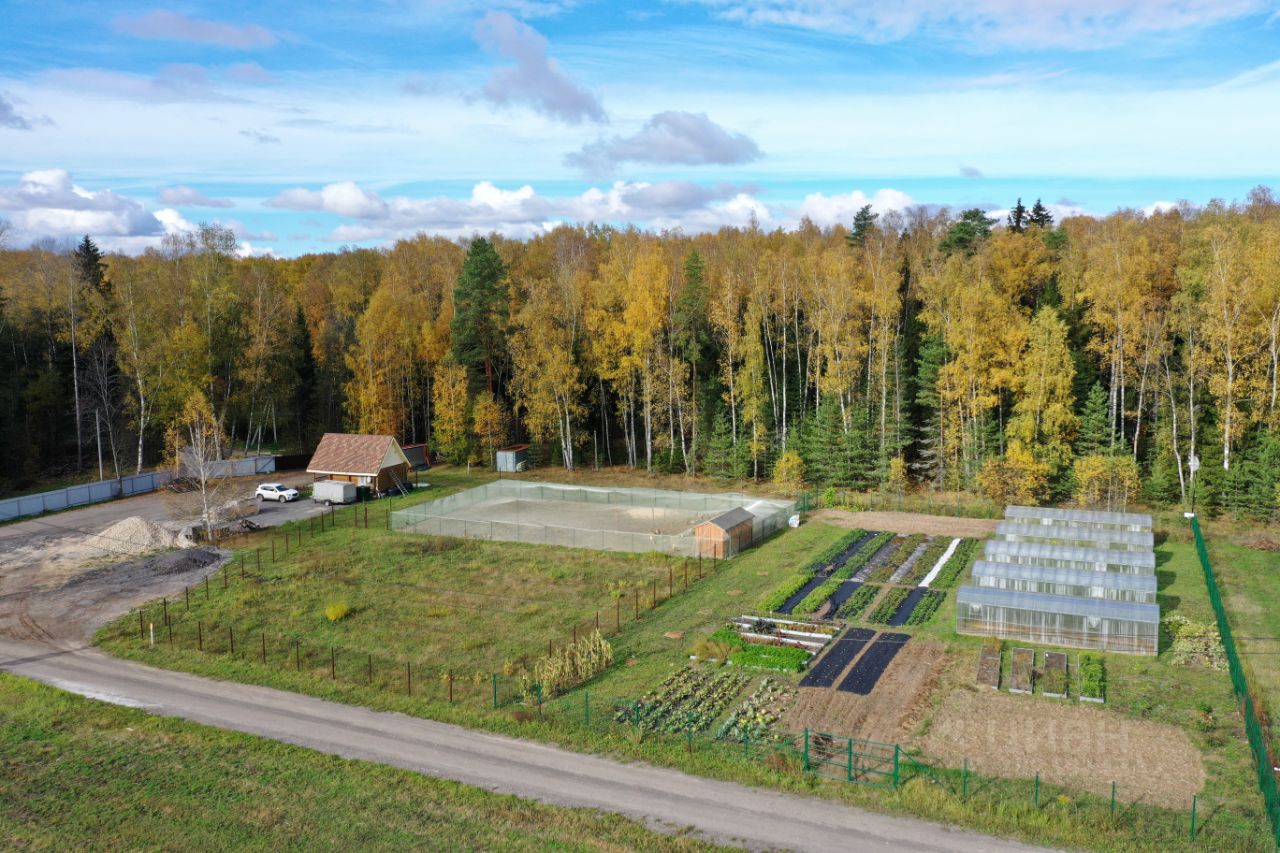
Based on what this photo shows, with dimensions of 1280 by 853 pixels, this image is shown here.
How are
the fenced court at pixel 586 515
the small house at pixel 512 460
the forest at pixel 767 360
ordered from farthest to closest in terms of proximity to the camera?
1. the small house at pixel 512 460
2. the forest at pixel 767 360
3. the fenced court at pixel 586 515

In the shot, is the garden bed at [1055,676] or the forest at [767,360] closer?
the garden bed at [1055,676]

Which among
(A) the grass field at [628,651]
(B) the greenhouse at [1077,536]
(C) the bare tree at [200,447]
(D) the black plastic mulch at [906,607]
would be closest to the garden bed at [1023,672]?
(A) the grass field at [628,651]

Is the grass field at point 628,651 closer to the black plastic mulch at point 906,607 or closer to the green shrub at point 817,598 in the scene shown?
the black plastic mulch at point 906,607

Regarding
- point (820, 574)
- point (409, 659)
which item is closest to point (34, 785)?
point (409, 659)

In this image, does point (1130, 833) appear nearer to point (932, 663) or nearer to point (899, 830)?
point (899, 830)

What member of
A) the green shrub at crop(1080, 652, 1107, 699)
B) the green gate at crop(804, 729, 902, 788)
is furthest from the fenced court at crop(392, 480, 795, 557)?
the green gate at crop(804, 729, 902, 788)
